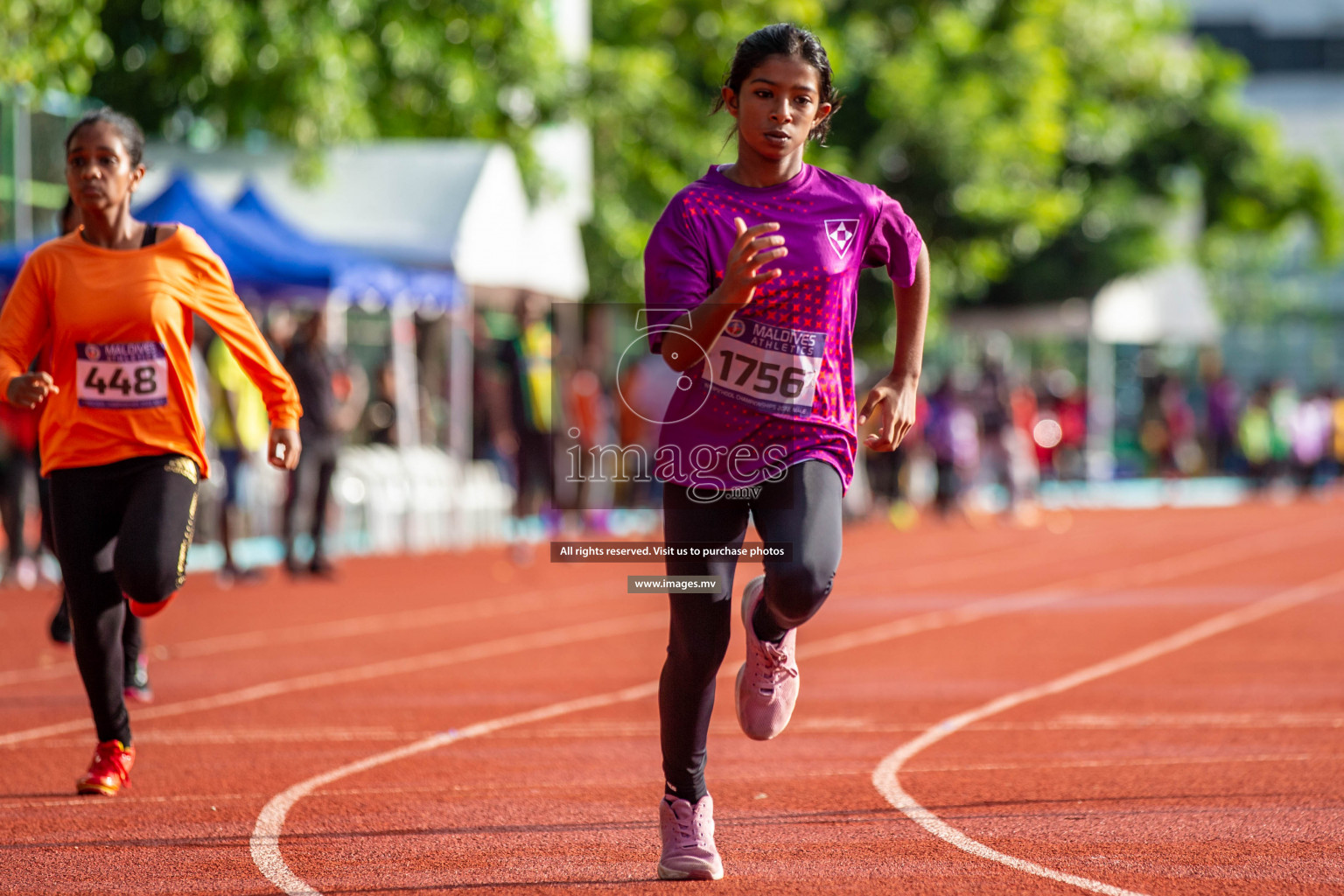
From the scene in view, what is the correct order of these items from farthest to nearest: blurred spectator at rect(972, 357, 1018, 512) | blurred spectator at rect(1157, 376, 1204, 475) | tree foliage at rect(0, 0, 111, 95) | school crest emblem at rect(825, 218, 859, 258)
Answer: blurred spectator at rect(1157, 376, 1204, 475), blurred spectator at rect(972, 357, 1018, 512), tree foliage at rect(0, 0, 111, 95), school crest emblem at rect(825, 218, 859, 258)

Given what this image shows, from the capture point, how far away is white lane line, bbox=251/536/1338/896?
18.1ft

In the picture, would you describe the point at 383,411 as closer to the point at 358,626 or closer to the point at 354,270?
the point at 354,270

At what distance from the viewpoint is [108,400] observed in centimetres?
636

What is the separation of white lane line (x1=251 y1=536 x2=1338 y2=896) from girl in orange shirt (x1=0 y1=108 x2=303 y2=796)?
2.33ft

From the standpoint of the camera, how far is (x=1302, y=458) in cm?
3609

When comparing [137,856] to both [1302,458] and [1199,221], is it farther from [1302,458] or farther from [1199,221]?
[1199,221]

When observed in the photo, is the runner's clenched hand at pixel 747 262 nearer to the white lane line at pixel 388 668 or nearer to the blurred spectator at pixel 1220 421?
the white lane line at pixel 388 668

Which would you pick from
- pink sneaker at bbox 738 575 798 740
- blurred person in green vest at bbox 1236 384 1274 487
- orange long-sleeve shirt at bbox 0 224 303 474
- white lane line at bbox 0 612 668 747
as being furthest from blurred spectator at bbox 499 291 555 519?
blurred person in green vest at bbox 1236 384 1274 487

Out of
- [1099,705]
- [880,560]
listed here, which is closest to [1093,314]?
[880,560]

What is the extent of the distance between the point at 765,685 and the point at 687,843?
430mm

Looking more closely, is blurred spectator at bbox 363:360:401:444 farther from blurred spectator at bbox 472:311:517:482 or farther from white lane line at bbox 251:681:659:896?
white lane line at bbox 251:681:659:896

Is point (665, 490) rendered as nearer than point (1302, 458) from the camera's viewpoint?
Yes

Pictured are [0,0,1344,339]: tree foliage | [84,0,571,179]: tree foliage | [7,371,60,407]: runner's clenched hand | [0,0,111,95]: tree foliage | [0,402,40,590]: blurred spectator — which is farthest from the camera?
[0,0,1344,339]: tree foliage

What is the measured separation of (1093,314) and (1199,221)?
10.9 ft
